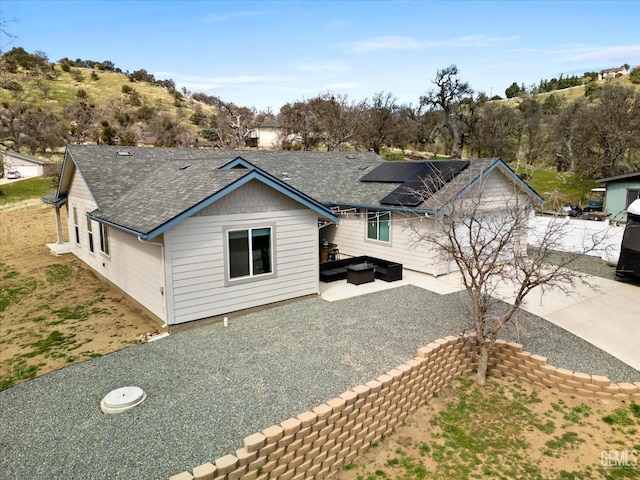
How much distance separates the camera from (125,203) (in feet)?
38.2

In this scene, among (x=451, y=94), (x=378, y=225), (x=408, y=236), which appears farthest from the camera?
(x=451, y=94)

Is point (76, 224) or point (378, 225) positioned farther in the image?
point (76, 224)

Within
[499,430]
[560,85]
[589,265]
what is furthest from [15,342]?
[560,85]

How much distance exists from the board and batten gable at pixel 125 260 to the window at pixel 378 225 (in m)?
8.53

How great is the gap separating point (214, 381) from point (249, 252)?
3.79 meters

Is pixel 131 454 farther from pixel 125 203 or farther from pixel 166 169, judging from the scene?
pixel 166 169

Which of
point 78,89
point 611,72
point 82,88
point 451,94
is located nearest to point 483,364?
point 451,94

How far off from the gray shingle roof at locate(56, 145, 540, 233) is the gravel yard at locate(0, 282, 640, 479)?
3.05 metres

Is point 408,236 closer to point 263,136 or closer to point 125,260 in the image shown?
point 125,260

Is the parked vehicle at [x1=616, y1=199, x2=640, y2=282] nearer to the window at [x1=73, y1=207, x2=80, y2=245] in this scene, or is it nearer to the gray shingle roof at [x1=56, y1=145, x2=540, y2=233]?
the gray shingle roof at [x1=56, y1=145, x2=540, y2=233]

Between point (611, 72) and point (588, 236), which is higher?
point (611, 72)

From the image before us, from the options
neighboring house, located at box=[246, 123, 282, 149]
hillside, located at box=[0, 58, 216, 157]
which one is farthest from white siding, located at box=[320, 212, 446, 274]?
neighboring house, located at box=[246, 123, 282, 149]

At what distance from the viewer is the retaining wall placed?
4.48m

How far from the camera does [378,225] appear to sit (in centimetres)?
1535
